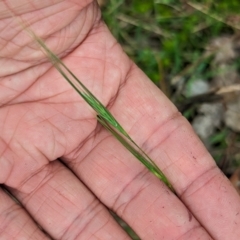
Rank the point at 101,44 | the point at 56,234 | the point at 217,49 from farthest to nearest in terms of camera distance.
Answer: the point at 217,49 → the point at 101,44 → the point at 56,234

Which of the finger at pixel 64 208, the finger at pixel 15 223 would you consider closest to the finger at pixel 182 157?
the finger at pixel 64 208

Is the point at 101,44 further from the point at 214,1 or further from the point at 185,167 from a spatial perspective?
the point at 214,1

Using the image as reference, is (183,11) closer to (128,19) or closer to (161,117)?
(128,19)

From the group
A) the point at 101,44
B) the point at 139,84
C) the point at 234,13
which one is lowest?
the point at 234,13

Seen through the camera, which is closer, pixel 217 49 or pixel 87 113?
pixel 87 113

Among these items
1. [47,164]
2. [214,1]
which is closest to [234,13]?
[214,1]

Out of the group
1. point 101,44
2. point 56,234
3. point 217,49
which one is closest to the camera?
point 56,234

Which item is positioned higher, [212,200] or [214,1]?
[214,1]

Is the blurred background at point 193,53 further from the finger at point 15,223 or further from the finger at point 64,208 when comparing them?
the finger at point 15,223
